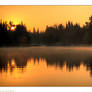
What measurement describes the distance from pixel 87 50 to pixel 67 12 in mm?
978

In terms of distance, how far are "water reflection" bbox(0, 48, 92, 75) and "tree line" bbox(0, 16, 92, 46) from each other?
17 centimetres

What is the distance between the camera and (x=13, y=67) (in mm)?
5523

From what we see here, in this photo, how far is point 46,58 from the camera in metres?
5.50

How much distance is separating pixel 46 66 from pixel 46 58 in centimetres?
18

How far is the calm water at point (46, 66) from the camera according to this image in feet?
17.8

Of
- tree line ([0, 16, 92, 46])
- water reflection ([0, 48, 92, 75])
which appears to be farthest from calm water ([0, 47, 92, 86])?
tree line ([0, 16, 92, 46])

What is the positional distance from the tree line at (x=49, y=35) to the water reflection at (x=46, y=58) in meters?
0.17

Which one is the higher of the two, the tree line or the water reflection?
the tree line

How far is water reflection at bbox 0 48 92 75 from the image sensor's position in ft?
18.0

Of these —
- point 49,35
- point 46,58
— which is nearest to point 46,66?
point 46,58

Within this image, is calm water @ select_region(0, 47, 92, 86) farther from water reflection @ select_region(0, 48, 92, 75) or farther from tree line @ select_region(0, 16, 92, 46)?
tree line @ select_region(0, 16, 92, 46)

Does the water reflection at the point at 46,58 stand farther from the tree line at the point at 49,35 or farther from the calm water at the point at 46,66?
the tree line at the point at 49,35

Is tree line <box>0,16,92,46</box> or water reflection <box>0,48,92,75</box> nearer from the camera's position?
water reflection <box>0,48,92,75</box>
